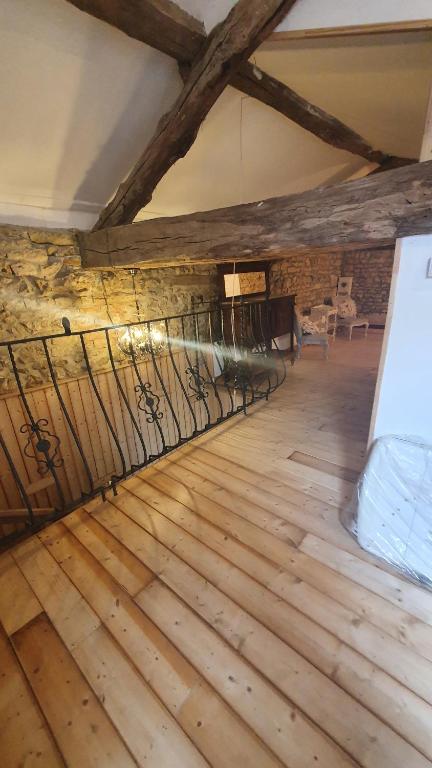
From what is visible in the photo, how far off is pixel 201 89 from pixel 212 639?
2.74 metres


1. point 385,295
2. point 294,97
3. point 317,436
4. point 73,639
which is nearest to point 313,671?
point 73,639

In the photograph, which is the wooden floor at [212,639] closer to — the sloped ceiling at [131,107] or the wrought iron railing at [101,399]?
the wrought iron railing at [101,399]

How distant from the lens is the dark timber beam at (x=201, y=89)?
4.70 ft

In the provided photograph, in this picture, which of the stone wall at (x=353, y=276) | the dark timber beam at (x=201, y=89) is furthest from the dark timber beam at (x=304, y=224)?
the stone wall at (x=353, y=276)

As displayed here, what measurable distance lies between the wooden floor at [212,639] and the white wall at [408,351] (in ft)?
1.84

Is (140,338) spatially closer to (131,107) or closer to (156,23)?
(131,107)

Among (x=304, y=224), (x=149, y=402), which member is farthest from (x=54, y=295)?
(x=304, y=224)

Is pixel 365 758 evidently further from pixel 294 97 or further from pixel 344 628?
pixel 294 97

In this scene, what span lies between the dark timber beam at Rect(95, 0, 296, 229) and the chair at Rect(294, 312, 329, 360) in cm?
298

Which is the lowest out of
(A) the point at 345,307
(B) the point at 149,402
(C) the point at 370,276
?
(B) the point at 149,402

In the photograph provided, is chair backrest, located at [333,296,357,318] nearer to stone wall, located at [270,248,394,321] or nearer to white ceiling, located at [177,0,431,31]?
stone wall, located at [270,248,394,321]

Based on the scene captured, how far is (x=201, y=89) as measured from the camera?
1.70 m

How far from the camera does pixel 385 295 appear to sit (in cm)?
696

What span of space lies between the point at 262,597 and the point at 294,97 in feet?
10.2
